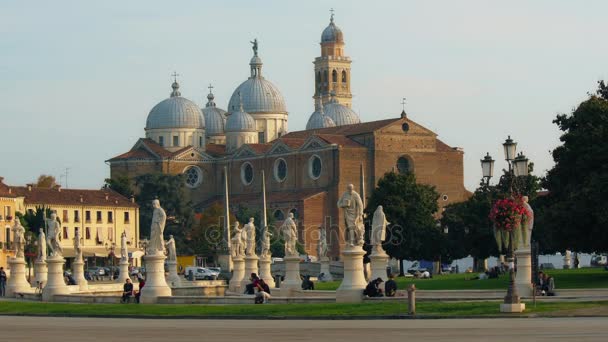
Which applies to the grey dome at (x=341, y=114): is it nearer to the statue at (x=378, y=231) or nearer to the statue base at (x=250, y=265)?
the statue base at (x=250, y=265)

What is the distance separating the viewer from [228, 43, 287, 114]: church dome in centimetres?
17838

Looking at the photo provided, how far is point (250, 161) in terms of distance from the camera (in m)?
162

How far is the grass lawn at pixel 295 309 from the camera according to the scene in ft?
122

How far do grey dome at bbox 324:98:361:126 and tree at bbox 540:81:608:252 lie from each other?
116 meters

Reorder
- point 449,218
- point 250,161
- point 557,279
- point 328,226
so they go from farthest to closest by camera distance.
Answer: point 250,161 → point 328,226 → point 449,218 → point 557,279

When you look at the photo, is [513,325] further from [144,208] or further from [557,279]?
[144,208]

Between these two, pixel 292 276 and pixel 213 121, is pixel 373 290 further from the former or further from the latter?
pixel 213 121

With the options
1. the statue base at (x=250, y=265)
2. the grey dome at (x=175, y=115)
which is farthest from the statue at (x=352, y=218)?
the grey dome at (x=175, y=115)

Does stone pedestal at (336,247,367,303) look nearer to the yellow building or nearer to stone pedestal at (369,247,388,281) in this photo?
stone pedestal at (369,247,388,281)

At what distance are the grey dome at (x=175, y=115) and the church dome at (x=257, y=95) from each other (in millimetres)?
6531

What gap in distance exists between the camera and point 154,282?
4872 cm

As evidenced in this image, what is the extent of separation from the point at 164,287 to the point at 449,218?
57.7 metres

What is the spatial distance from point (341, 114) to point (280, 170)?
74.2ft

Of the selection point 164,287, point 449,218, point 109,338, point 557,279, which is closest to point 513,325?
point 109,338
